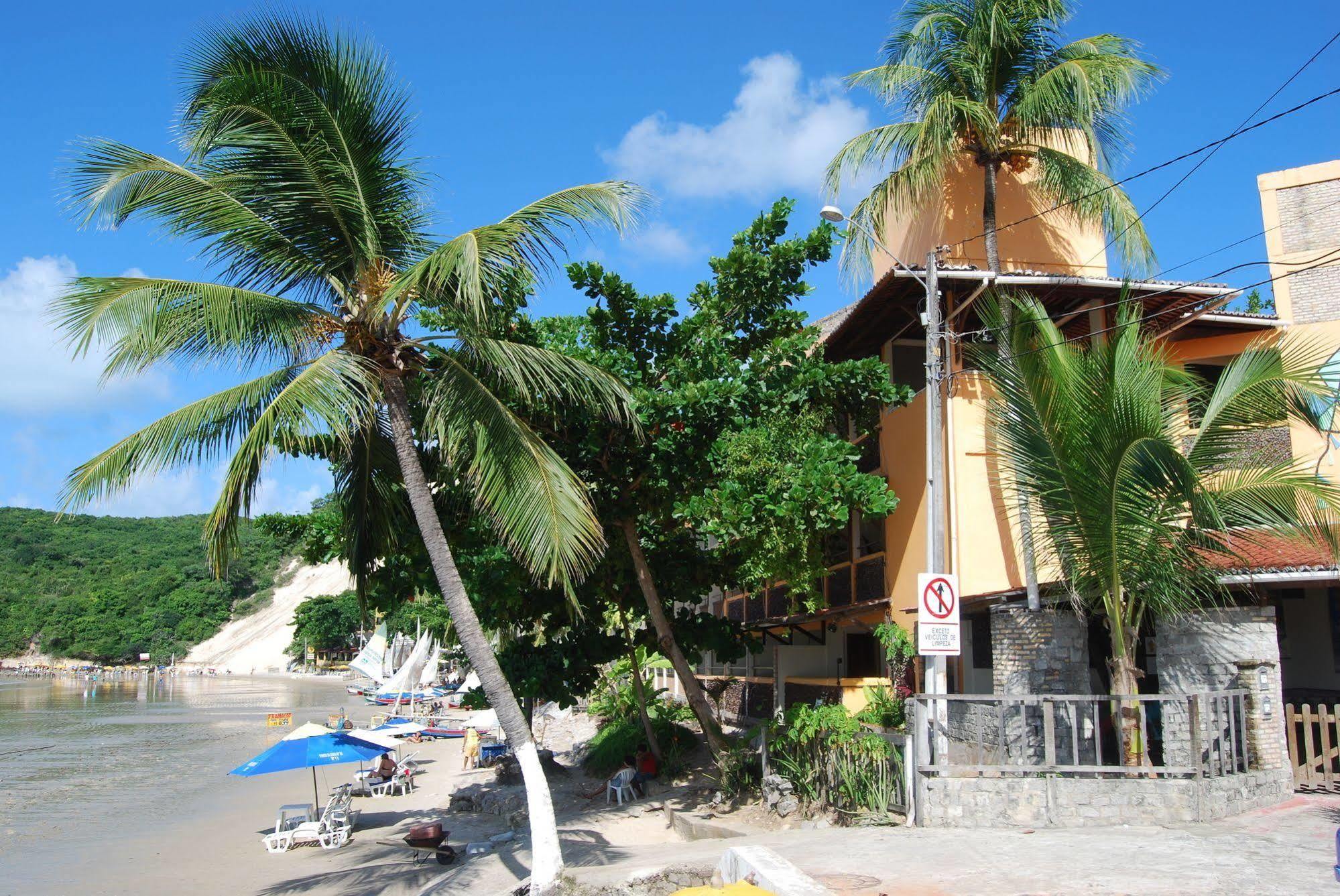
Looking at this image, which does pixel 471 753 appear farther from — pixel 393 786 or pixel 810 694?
pixel 810 694

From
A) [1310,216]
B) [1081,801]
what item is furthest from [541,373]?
[1310,216]

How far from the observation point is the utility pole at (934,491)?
10.9 meters

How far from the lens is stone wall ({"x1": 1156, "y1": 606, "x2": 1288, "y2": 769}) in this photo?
35.4ft

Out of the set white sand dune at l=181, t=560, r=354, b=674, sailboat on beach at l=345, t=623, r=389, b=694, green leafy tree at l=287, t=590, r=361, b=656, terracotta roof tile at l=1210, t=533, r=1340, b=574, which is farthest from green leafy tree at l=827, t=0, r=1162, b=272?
white sand dune at l=181, t=560, r=354, b=674

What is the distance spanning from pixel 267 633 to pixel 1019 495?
426ft

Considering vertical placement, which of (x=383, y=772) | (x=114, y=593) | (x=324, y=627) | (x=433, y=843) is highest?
(x=114, y=593)

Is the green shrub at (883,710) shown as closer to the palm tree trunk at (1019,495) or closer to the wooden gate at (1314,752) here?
the palm tree trunk at (1019,495)

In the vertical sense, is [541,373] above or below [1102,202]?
below

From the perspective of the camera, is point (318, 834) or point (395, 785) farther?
point (395, 785)

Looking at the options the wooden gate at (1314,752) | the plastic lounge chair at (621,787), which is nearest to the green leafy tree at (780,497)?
the wooden gate at (1314,752)

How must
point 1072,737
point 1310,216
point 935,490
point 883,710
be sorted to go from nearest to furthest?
1. point 1072,737
2. point 935,490
3. point 883,710
4. point 1310,216

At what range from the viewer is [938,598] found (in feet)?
34.3

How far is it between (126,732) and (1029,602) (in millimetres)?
45258

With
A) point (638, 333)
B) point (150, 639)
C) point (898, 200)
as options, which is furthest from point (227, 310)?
point (150, 639)
